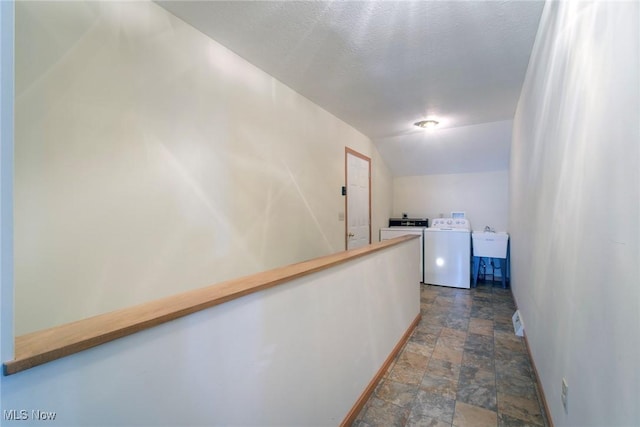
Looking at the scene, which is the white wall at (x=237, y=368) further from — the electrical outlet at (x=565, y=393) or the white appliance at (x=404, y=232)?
the white appliance at (x=404, y=232)

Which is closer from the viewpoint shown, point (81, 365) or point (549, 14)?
point (81, 365)

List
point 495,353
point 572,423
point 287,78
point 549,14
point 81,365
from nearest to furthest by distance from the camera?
point 81,365, point 572,423, point 549,14, point 495,353, point 287,78

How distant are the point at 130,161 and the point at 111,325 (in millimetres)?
1169

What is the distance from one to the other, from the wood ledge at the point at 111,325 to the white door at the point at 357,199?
2.86 metres

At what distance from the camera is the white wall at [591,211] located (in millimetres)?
701

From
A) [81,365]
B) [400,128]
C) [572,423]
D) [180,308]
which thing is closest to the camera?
[81,365]

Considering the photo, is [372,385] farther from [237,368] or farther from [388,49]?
[388,49]

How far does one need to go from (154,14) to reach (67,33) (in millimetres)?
509

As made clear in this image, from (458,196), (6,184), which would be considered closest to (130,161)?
(6,184)

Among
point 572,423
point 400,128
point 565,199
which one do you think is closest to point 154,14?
point 565,199

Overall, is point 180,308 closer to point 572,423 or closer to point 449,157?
point 572,423

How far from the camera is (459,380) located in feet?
6.39

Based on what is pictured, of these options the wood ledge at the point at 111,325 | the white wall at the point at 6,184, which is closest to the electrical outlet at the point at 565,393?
the wood ledge at the point at 111,325

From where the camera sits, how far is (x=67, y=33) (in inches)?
49.9
